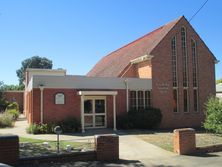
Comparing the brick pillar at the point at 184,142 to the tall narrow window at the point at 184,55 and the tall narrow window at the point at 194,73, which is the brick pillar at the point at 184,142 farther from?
the tall narrow window at the point at 194,73

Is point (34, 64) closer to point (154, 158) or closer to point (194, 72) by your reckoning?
point (194, 72)

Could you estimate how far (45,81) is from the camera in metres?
20.3

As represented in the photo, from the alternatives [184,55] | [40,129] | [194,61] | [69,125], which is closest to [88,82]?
[69,125]

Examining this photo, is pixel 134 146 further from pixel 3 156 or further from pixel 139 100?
pixel 139 100

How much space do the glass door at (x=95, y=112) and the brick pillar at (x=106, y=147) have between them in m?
10.3

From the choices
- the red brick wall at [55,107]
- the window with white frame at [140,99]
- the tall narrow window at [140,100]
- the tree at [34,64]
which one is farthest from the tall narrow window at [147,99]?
the tree at [34,64]

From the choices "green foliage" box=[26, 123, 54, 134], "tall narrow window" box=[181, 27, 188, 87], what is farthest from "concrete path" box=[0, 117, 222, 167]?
"tall narrow window" box=[181, 27, 188, 87]

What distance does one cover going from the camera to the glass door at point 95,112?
21.6 m

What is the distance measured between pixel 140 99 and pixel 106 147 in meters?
12.5

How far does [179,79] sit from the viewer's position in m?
25.0

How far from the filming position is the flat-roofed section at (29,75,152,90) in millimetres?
20297

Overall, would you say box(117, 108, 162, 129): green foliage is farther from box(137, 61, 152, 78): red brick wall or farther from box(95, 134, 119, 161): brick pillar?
box(95, 134, 119, 161): brick pillar

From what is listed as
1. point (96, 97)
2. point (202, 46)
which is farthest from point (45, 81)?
point (202, 46)

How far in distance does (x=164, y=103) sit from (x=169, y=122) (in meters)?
1.53
